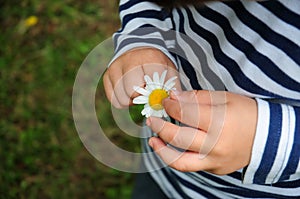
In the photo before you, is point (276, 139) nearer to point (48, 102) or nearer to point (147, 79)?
point (147, 79)

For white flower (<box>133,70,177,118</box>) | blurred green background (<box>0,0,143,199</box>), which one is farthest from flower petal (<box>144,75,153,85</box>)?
blurred green background (<box>0,0,143,199</box>)

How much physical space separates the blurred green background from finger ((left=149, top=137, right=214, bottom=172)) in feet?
2.15

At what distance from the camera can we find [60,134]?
125 centimetres

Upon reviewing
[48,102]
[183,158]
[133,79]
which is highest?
[48,102]

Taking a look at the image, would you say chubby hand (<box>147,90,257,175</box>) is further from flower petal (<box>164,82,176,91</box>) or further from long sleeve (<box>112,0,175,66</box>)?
long sleeve (<box>112,0,175,66</box>)

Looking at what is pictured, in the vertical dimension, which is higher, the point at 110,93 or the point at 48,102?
the point at 48,102

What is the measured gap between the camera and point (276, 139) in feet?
1.74

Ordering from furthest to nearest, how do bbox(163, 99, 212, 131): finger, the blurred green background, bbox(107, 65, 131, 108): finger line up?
the blurred green background < bbox(107, 65, 131, 108): finger < bbox(163, 99, 212, 131): finger

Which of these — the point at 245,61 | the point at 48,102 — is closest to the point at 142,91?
the point at 245,61

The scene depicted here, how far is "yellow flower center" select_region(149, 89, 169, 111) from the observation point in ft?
1.84

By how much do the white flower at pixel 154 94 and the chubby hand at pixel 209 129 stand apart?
0.07 feet

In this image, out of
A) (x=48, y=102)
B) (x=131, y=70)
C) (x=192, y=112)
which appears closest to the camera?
(x=192, y=112)

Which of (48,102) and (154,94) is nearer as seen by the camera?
(154,94)

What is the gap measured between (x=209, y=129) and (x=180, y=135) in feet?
0.09
